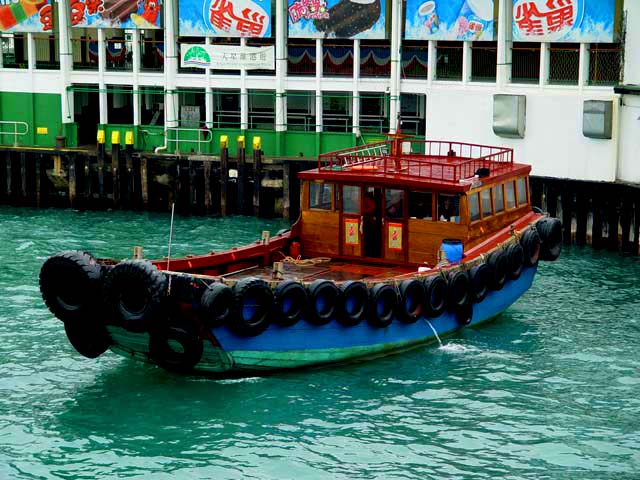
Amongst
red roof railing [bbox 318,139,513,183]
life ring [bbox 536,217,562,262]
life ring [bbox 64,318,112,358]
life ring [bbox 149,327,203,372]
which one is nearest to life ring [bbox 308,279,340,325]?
life ring [bbox 149,327,203,372]

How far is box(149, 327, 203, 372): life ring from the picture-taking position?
21.3m

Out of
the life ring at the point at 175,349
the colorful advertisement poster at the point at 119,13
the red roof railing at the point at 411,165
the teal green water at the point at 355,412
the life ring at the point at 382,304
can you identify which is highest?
the colorful advertisement poster at the point at 119,13

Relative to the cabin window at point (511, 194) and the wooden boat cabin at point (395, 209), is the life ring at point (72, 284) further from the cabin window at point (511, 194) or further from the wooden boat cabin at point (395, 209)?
the cabin window at point (511, 194)

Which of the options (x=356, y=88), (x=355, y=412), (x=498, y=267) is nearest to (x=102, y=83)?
(x=356, y=88)

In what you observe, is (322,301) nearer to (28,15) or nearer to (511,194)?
(511,194)

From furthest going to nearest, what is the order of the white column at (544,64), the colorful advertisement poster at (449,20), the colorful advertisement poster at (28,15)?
1. the colorful advertisement poster at (28,15)
2. the colorful advertisement poster at (449,20)
3. the white column at (544,64)

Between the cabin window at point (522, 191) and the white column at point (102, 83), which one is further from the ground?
the white column at point (102, 83)

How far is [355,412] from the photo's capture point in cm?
2108

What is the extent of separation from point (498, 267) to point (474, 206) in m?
1.33

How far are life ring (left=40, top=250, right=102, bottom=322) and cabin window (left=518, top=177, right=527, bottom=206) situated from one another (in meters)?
10.9

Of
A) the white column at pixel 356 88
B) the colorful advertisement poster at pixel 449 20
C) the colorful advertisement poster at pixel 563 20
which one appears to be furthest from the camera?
the white column at pixel 356 88

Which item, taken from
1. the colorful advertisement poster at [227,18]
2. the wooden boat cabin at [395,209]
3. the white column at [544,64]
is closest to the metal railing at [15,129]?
the colorful advertisement poster at [227,18]

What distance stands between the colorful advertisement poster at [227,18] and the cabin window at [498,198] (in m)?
16.6

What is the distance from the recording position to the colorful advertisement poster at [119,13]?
43.1 m
